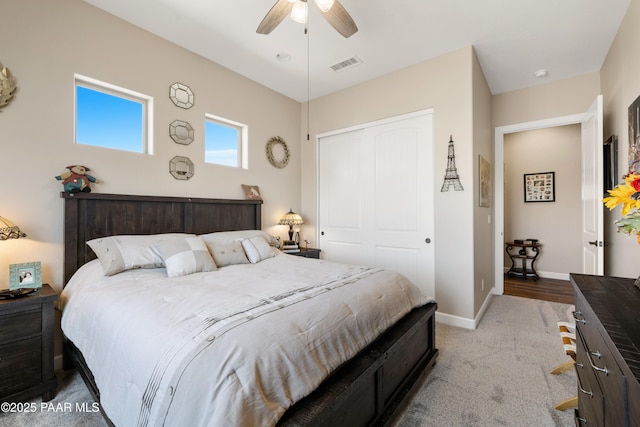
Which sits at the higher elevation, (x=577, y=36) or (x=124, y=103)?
(x=577, y=36)

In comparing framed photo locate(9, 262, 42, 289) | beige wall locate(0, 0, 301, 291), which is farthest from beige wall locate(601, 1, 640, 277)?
framed photo locate(9, 262, 42, 289)

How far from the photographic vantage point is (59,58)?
2.27 m

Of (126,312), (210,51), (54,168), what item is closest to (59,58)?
(54,168)

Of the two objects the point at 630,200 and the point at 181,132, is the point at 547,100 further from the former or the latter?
the point at 181,132

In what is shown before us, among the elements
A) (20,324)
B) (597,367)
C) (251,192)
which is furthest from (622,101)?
(20,324)

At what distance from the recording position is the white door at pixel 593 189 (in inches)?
104

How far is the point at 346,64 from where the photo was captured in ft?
11.0

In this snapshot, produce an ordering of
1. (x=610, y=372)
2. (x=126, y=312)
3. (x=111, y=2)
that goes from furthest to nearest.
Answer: (x=111, y=2) < (x=126, y=312) < (x=610, y=372)

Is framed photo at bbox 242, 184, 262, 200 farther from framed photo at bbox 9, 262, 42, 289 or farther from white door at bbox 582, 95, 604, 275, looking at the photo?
white door at bbox 582, 95, 604, 275

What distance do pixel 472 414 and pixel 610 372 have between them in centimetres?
114

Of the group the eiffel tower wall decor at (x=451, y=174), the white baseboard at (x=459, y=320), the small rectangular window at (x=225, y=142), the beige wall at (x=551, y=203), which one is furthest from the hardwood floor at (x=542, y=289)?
the small rectangular window at (x=225, y=142)

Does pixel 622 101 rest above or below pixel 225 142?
above

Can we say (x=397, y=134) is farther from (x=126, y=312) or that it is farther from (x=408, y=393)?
(x=126, y=312)

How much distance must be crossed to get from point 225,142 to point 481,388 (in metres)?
3.46
